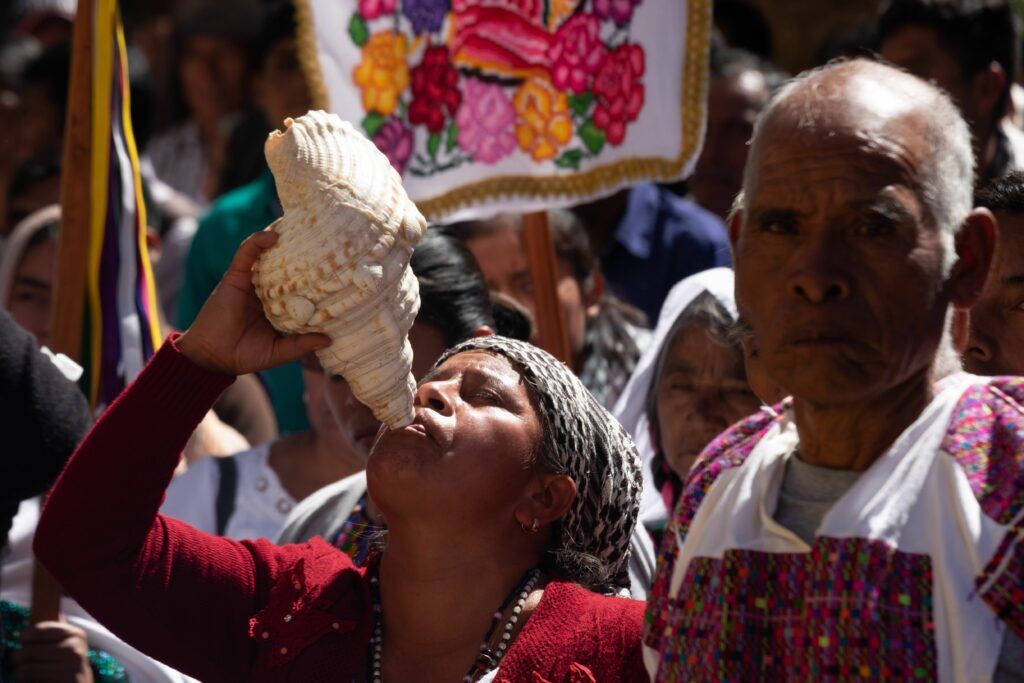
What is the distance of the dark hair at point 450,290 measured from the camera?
3984 mm

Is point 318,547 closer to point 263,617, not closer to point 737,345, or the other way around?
point 263,617

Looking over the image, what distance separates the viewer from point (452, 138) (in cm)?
452

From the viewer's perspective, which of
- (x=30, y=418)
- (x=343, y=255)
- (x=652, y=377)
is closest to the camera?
(x=343, y=255)

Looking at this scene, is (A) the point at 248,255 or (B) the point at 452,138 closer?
(A) the point at 248,255

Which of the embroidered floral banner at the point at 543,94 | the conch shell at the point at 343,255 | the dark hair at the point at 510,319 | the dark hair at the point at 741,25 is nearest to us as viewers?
the conch shell at the point at 343,255

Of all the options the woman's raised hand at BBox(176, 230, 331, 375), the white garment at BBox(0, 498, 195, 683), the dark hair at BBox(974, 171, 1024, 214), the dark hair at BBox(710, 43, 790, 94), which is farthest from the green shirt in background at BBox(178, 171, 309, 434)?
the dark hair at BBox(974, 171, 1024, 214)

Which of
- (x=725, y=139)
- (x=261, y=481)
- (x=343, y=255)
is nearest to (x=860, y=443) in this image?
(x=343, y=255)

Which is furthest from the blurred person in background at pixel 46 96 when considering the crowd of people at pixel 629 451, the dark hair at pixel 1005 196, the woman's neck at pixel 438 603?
the dark hair at pixel 1005 196

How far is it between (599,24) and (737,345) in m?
1.07

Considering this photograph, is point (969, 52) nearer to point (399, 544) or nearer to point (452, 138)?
point (452, 138)

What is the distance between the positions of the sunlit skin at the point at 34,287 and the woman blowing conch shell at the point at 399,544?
2.06 metres

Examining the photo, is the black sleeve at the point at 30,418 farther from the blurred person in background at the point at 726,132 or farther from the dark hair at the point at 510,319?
the blurred person in background at the point at 726,132

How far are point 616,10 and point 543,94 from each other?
1.03 feet

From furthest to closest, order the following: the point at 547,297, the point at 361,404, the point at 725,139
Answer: the point at 725,139
the point at 547,297
the point at 361,404
